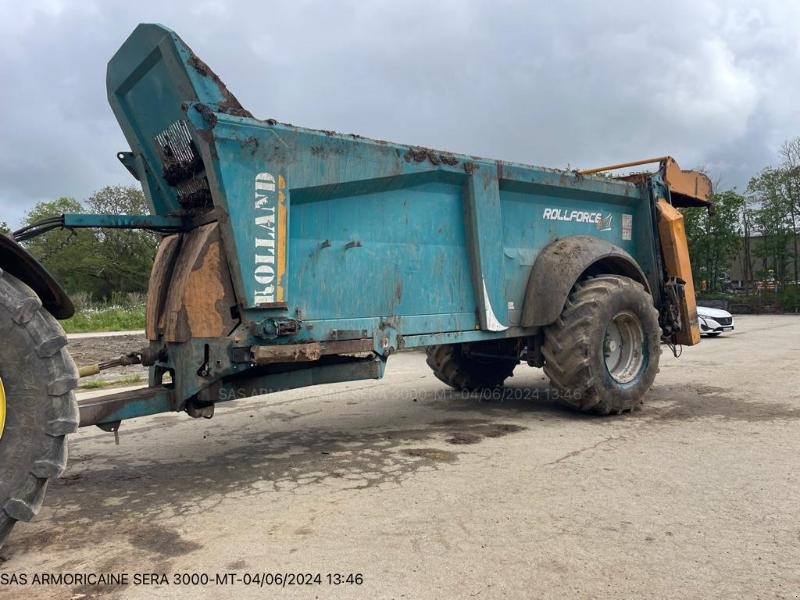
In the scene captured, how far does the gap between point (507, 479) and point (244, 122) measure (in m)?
2.88

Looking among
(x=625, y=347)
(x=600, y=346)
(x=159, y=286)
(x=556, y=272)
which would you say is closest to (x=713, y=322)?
(x=625, y=347)

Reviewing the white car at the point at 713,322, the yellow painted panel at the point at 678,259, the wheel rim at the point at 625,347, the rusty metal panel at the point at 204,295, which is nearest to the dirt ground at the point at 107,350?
the rusty metal panel at the point at 204,295

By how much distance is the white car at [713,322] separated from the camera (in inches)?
597

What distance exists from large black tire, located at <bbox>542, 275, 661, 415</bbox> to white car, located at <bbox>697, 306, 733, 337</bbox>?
10333mm

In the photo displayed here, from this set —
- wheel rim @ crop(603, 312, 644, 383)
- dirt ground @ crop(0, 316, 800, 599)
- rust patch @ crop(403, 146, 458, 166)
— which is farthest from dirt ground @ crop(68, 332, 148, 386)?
wheel rim @ crop(603, 312, 644, 383)

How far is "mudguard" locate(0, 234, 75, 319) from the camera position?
298 centimetres

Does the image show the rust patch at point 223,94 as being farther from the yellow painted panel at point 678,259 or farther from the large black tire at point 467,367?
the yellow painted panel at point 678,259

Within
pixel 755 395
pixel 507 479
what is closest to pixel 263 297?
pixel 507 479

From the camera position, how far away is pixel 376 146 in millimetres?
4422

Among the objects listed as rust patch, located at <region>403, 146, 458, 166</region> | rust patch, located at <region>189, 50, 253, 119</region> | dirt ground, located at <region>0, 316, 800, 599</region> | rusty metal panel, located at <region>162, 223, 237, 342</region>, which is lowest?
dirt ground, located at <region>0, 316, 800, 599</region>

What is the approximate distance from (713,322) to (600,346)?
37.9 feet

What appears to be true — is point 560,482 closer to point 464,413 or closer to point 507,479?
point 507,479

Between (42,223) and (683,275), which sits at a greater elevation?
(42,223)

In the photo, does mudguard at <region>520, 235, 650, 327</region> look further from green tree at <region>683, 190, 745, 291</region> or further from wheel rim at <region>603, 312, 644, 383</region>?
green tree at <region>683, 190, 745, 291</region>
